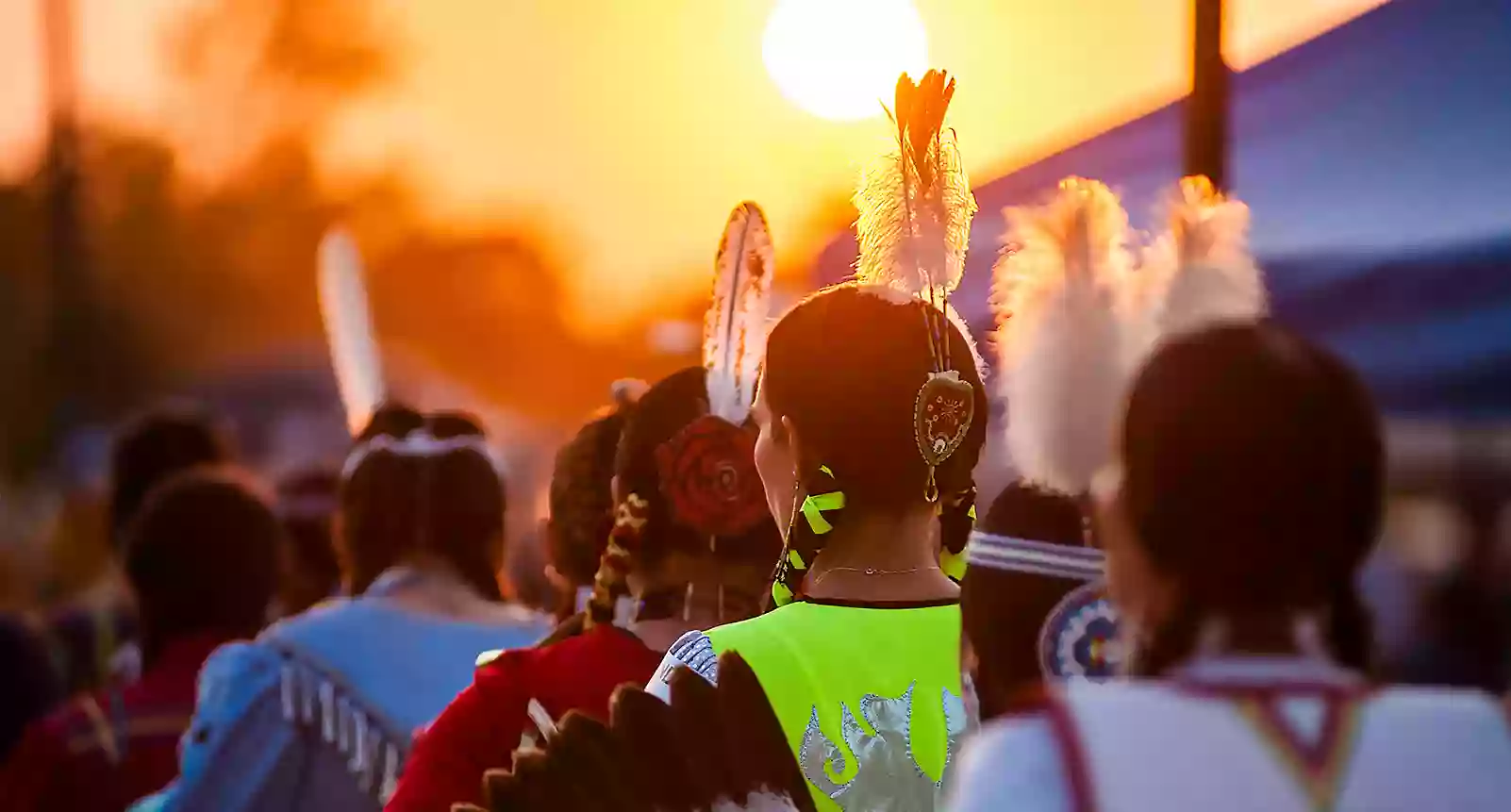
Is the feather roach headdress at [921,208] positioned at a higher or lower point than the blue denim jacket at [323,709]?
higher

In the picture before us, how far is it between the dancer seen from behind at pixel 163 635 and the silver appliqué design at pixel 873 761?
244 centimetres

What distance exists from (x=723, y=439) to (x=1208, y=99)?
1.06 meters

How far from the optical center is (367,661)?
13.1ft

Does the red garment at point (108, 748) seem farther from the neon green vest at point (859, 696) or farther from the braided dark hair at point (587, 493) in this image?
the neon green vest at point (859, 696)

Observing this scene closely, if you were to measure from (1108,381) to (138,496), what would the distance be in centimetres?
451

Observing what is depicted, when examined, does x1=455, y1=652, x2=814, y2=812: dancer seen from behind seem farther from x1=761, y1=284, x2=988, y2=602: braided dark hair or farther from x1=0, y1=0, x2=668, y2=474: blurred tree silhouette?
x1=0, y1=0, x2=668, y2=474: blurred tree silhouette

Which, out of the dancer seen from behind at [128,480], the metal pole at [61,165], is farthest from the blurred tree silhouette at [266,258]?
the dancer seen from behind at [128,480]

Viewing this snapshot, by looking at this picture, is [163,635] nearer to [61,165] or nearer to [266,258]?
[61,165]

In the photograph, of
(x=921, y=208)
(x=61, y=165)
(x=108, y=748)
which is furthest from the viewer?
(x=61, y=165)

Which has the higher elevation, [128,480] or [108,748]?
[128,480]

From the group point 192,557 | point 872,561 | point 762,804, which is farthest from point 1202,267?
point 192,557

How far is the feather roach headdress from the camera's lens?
2.62m

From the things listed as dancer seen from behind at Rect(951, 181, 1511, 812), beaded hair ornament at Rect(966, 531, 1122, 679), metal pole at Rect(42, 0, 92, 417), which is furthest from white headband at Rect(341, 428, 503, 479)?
metal pole at Rect(42, 0, 92, 417)

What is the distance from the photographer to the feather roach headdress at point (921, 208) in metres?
2.62
